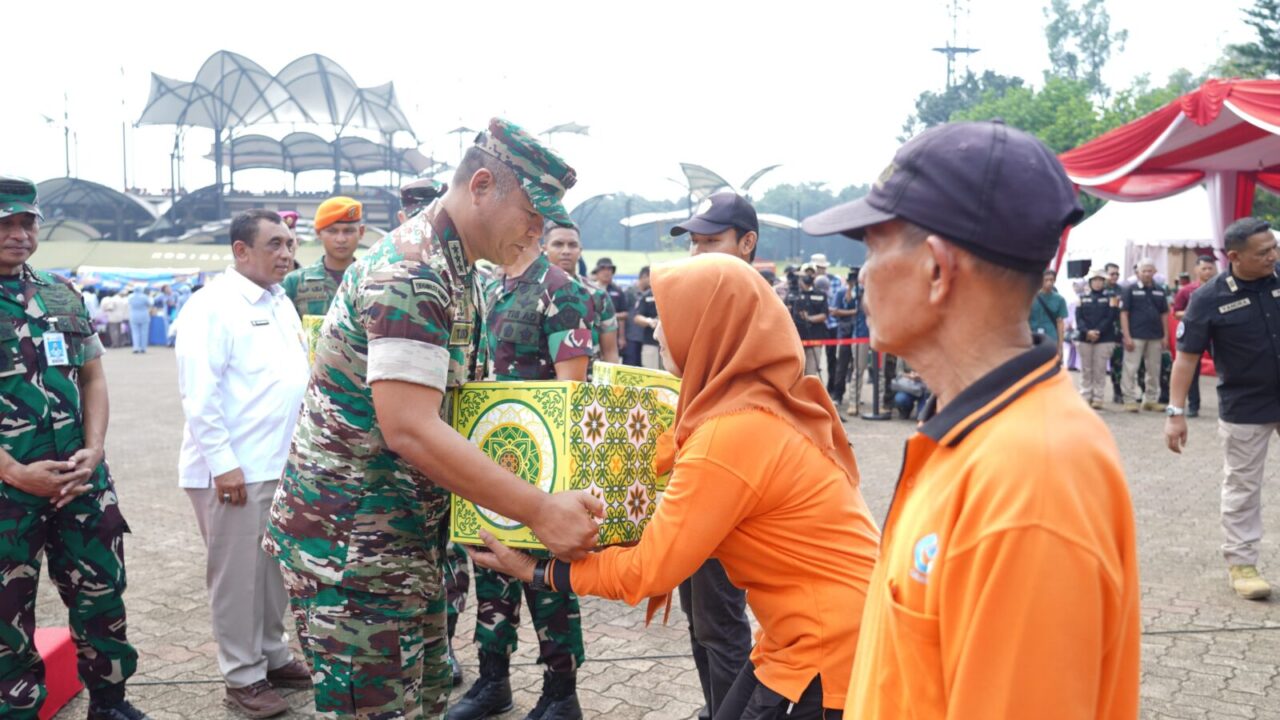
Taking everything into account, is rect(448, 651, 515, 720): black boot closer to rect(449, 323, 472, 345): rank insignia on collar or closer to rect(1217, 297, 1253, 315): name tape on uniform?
rect(449, 323, 472, 345): rank insignia on collar

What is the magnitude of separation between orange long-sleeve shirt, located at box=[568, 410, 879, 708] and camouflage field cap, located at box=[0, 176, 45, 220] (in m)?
2.93

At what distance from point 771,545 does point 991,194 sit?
1331 mm

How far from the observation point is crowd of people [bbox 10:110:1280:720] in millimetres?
1153

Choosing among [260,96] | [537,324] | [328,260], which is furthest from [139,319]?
[260,96]

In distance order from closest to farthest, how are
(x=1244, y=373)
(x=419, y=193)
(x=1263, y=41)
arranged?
(x=419, y=193), (x=1244, y=373), (x=1263, y=41)

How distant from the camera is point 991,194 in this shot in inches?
48.2

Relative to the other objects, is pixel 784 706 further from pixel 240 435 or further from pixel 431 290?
pixel 240 435

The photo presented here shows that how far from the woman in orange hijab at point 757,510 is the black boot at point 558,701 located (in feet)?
5.82

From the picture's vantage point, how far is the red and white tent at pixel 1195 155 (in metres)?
12.9

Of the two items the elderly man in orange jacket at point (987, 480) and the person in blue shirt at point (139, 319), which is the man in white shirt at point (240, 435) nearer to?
the elderly man in orange jacket at point (987, 480)

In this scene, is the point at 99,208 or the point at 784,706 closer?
the point at 784,706

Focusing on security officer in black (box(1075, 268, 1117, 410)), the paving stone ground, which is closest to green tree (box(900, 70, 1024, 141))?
security officer in black (box(1075, 268, 1117, 410))

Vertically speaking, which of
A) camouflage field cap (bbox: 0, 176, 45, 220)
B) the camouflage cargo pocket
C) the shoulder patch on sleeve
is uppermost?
camouflage field cap (bbox: 0, 176, 45, 220)

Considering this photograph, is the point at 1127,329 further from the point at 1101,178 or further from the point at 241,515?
the point at 241,515
